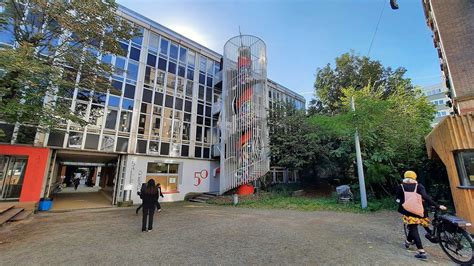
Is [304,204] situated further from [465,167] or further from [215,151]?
[215,151]

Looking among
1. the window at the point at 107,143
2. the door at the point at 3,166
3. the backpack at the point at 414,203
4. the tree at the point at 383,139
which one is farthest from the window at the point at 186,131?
the backpack at the point at 414,203

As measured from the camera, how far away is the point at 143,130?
1512 centimetres

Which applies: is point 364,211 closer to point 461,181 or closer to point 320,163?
point 461,181

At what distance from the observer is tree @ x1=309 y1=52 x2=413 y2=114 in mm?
21078

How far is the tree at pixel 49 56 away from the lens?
622 cm

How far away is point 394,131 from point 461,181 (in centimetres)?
590

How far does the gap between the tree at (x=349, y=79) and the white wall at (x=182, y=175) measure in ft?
43.2

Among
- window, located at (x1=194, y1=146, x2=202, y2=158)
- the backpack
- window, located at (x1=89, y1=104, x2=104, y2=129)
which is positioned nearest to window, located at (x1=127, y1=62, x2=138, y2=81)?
window, located at (x1=89, y1=104, x2=104, y2=129)

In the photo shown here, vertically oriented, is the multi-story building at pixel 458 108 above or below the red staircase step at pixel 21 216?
above

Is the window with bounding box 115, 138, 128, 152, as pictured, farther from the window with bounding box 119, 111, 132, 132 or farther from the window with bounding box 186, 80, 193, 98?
the window with bounding box 186, 80, 193, 98

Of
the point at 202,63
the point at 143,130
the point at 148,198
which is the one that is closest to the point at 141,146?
the point at 143,130

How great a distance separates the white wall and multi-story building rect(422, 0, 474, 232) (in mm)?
14205

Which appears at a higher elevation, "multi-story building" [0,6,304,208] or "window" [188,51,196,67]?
"window" [188,51,196,67]

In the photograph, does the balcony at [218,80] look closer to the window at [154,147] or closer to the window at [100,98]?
the window at [154,147]
